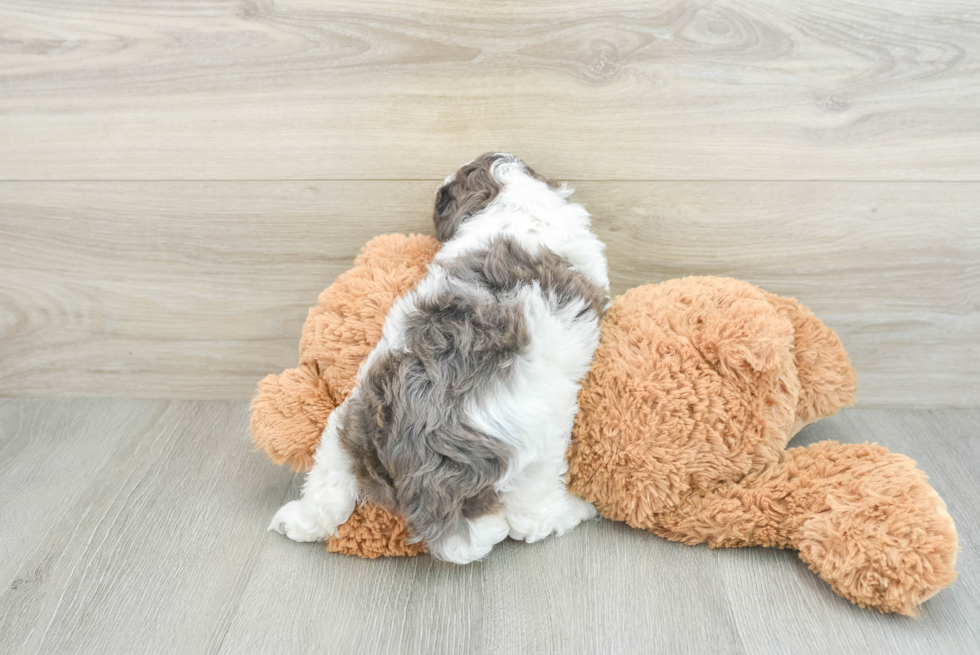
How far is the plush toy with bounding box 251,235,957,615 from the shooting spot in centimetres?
67

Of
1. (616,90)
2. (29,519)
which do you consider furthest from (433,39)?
(29,519)

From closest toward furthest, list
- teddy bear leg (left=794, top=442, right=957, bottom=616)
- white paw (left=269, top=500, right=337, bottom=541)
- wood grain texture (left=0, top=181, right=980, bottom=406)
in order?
1. teddy bear leg (left=794, top=442, right=957, bottom=616)
2. white paw (left=269, top=500, right=337, bottom=541)
3. wood grain texture (left=0, top=181, right=980, bottom=406)

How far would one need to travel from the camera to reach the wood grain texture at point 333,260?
0.90 metres

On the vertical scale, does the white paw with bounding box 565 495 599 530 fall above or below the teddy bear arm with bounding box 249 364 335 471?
below

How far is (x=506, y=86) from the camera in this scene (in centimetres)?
85

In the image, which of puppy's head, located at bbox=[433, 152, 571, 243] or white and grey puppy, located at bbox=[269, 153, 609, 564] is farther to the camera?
puppy's head, located at bbox=[433, 152, 571, 243]

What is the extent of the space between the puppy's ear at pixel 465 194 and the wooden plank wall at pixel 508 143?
0.28ft

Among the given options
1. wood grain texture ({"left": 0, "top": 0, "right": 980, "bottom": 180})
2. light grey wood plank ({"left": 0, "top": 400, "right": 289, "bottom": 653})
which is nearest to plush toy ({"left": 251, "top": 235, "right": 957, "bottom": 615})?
light grey wood plank ({"left": 0, "top": 400, "right": 289, "bottom": 653})

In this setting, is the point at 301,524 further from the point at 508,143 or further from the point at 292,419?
the point at 508,143

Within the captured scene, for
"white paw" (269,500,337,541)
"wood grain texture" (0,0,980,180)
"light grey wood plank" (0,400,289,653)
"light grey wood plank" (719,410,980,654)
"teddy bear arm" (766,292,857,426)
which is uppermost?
"wood grain texture" (0,0,980,180)

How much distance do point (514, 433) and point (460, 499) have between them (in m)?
0.08

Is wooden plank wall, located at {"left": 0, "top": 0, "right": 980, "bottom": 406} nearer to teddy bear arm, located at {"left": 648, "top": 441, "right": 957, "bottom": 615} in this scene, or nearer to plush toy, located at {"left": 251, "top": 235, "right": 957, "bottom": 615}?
plush toy, located at {"left": 251, "top": 235, "right": 957, "bottom": 615}

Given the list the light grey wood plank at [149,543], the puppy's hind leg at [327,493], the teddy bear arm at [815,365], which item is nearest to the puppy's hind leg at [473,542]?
the puppy's hind leg at [327,493]

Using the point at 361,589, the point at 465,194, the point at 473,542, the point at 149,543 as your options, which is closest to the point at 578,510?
the point at 473,542
